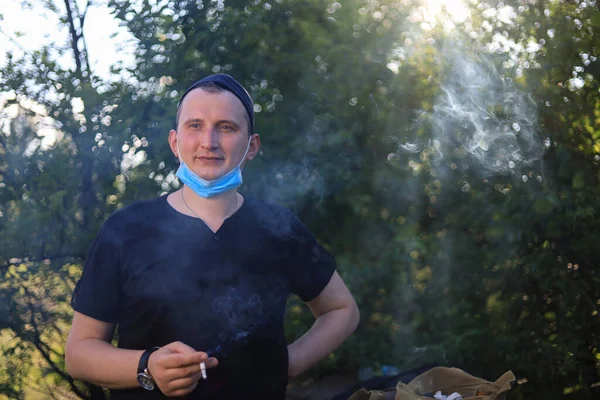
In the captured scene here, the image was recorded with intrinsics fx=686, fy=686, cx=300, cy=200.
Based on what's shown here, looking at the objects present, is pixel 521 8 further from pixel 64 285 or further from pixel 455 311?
pixel 64 285

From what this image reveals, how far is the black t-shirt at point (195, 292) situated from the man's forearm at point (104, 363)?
0.16 ft

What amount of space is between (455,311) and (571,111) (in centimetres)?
151

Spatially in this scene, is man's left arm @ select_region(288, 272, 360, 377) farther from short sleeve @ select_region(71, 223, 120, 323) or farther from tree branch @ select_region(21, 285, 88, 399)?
tree branch @ select_region(21, 285, 88, 399)

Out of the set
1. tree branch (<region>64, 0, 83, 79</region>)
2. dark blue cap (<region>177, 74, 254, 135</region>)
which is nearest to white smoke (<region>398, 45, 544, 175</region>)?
A: dark blue cap (<region>177, 74, 254, 135</region>)

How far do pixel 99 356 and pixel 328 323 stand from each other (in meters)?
1.04

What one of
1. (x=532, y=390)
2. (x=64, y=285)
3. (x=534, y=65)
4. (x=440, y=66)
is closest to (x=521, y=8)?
(x=534, y=65)

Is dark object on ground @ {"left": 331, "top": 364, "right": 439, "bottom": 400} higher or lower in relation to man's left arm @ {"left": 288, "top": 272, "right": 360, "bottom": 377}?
lower

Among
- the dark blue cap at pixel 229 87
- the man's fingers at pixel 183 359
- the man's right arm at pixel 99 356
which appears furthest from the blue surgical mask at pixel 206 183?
the man's fingers at pixel 183 359

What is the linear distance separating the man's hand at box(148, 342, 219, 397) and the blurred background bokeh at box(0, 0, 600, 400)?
1.93 meters

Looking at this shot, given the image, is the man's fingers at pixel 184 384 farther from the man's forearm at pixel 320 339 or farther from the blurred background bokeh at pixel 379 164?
the blurred background bokeh at pixel 379 164

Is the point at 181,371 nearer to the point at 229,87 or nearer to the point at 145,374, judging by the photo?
the point at 145,374

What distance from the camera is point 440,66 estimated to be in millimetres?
4320

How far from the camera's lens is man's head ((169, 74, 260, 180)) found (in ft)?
8.79

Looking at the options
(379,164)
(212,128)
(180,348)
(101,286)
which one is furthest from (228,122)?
(379,164)
